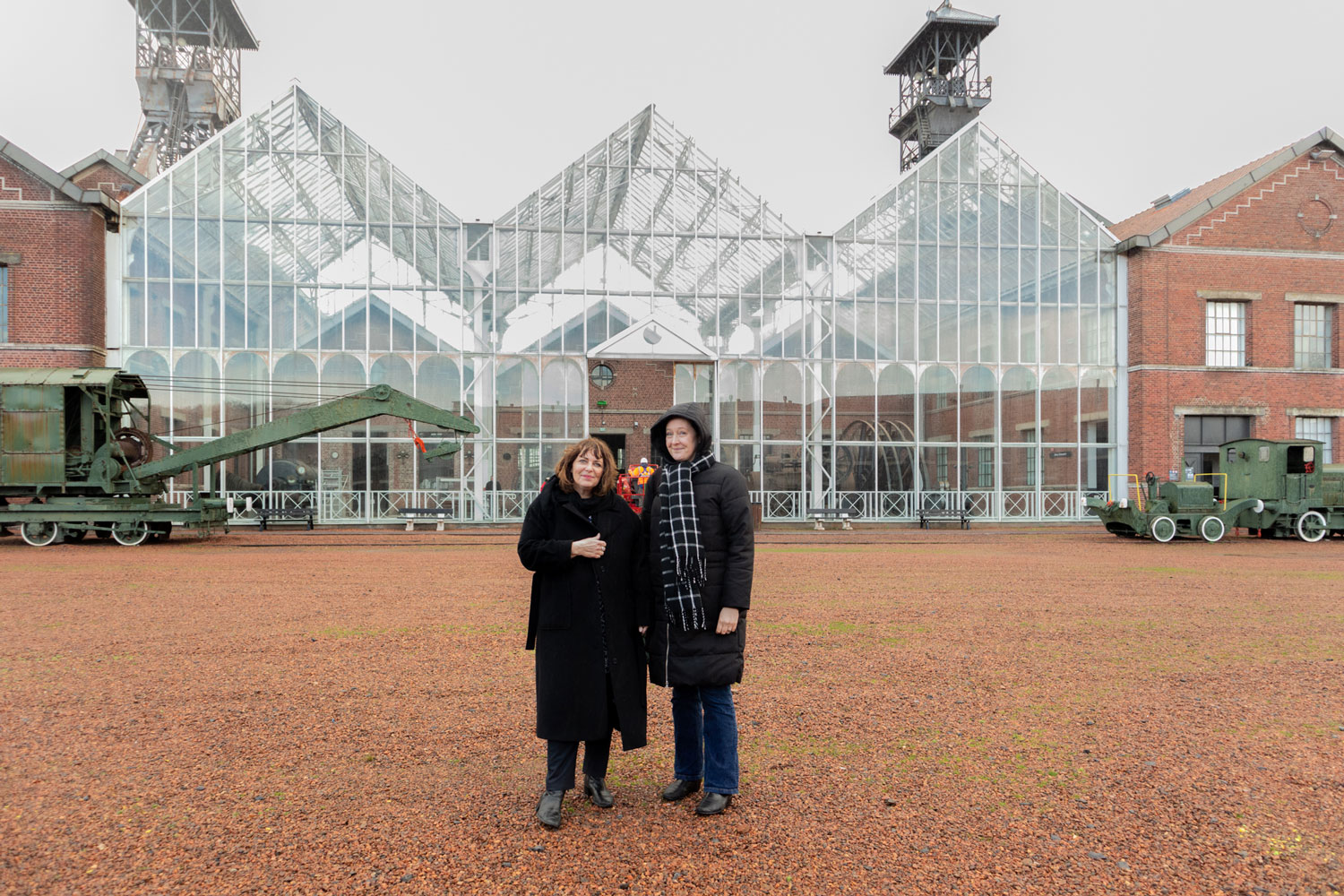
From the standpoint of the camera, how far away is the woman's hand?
3.67 meters

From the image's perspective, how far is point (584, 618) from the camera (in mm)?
3744

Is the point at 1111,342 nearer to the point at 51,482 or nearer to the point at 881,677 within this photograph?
the point at 881,677

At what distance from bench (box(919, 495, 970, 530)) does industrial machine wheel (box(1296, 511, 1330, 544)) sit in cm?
711

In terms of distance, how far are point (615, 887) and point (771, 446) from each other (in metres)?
21.6

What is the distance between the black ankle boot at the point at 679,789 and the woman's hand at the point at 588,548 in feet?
3.50

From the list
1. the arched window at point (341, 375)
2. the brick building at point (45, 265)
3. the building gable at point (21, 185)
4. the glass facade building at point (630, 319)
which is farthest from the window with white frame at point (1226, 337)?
the building gable at point (21, 185)

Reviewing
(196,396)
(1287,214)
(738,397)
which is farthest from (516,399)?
(1287,214)

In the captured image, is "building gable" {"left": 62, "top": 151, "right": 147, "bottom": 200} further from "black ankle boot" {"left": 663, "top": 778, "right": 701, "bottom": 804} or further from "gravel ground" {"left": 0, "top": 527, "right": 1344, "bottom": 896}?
"black ankle boot" {"left": 663, "top": 778, "right": 701, "bottom": 804}

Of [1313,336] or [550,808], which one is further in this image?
[1313,336]

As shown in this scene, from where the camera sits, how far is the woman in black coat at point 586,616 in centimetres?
369

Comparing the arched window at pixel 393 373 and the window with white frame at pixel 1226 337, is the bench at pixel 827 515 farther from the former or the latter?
the window with white frame at pixel 1226 337

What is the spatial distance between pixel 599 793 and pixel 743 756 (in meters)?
0.89

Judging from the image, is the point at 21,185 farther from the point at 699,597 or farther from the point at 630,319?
the point at 699,597

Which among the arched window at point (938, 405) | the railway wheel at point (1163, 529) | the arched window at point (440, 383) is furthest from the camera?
the arched window at point (938, 405)
